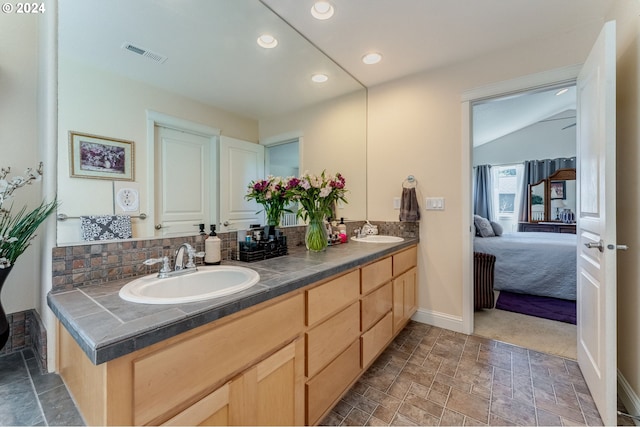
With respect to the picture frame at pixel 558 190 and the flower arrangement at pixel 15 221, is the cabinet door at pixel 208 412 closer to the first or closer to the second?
the flower arrangement at pixel 15 221

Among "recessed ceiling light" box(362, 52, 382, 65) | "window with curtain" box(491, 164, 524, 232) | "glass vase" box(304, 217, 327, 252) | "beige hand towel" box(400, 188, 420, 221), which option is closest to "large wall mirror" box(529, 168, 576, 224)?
"window with curtain" box(491, 164, 524, 232)

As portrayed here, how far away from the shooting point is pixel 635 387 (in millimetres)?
1416

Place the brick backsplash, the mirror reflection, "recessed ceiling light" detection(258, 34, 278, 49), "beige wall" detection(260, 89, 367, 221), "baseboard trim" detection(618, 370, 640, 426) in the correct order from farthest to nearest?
1. the mirror reflection
2. "beige wall" detection(260, 89, 367, 221)
3. "recessed ceiling light" detection(258, 34, 278, 49)
4. "baseboard trim" detection(618, 370, 640, 426)
5. the brick backsplash

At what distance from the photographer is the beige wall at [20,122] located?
105 cm

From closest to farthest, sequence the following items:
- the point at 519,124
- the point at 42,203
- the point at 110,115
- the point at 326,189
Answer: the point at 42,203, the point at 110,115, the point at 326,189, the point at 519,124

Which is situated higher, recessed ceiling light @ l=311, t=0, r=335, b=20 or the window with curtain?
recessed ceiling light @ l=311, t=0, r=335, b=20

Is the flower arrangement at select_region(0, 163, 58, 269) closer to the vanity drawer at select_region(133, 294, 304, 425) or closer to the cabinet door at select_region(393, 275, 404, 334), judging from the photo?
the vanity drawer at select_region(133, 294, 304, 425)

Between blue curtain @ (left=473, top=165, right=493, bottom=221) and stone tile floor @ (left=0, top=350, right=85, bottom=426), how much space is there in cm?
702

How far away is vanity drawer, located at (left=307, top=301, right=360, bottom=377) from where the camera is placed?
1.25 meters

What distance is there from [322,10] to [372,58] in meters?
0.70

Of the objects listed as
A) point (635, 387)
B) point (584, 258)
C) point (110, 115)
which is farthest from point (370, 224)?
point (110, 115)

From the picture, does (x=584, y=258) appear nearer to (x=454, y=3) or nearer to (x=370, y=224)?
(x=370, y=224)

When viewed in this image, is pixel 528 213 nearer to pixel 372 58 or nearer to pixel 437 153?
pixel 437 153

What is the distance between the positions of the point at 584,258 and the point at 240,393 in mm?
2067
